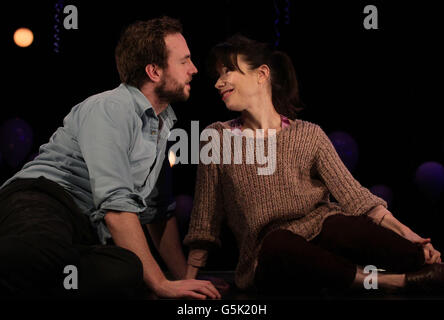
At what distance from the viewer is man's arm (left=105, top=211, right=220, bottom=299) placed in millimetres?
1422

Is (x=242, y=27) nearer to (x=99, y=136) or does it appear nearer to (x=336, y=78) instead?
(x=336, y=78)

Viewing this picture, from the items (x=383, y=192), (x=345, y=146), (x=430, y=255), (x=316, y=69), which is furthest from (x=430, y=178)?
(x=430, y=255)

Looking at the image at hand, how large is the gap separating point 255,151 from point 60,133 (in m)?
0.63

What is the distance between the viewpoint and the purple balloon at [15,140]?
2.75 meters

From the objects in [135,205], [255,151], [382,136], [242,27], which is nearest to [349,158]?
[382,136]

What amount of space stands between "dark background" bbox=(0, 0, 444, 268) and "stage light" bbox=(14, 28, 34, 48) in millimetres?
33

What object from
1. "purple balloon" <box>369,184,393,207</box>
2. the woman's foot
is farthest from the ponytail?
"purple balloon" <box>369,184,393,207</box>

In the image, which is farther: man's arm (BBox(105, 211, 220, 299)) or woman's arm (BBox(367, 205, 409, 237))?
woman's arm (BBox(367, 205, 409, 237))

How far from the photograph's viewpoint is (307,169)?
1.86 m

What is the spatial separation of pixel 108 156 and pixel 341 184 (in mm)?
760

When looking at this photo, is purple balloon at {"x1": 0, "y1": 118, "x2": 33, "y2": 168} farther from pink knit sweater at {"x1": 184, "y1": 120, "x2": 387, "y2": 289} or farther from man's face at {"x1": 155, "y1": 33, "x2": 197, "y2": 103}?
pink knit sweater at {"x1": 184, "y1": 120, "x2": 387, "y2": 289}

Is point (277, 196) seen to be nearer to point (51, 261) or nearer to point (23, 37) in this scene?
point (51, 261)

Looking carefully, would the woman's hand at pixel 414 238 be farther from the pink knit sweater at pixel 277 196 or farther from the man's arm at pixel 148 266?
the man's arm at pixel 148 266

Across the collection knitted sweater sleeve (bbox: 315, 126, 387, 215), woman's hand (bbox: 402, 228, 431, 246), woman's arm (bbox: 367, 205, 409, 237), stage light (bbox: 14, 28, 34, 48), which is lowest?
woman's hand (bbox: 402, 228, 431, 246)
